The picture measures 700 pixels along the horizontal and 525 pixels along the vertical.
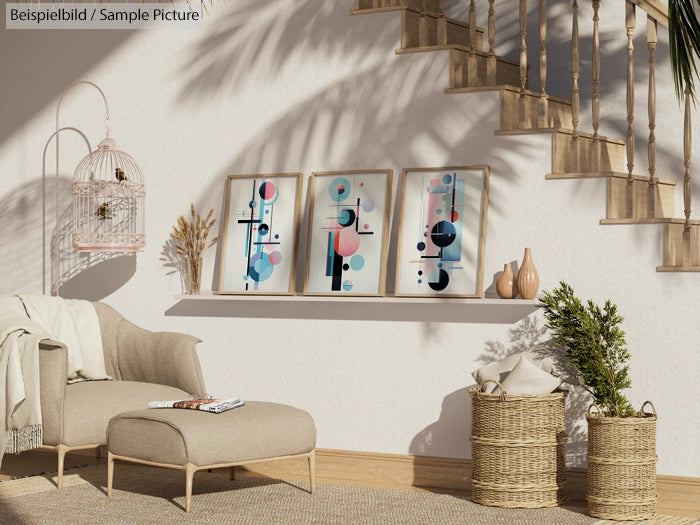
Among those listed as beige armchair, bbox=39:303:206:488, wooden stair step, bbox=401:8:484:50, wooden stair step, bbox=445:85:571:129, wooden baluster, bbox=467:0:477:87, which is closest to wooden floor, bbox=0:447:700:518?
beige armchair, bbox=39:303:206:488

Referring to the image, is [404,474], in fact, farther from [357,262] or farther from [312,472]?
[357,262]

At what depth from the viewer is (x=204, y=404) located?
4574 mm

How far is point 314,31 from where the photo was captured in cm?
544

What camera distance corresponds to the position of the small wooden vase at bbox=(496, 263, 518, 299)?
475cm

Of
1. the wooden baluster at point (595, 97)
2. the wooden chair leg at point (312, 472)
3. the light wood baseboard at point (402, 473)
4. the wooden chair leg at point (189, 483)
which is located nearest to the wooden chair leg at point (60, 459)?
the wooden chair leg at point (189, 483)

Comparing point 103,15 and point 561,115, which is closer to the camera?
point 561,115

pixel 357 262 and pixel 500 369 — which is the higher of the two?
pixel 357 262

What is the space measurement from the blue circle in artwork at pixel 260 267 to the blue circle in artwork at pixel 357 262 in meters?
0.44

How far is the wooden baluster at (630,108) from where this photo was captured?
4582 mm

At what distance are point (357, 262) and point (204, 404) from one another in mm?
1070

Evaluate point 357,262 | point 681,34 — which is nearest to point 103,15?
point 357,262

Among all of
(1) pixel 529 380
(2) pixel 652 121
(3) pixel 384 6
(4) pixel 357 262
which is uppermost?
(3) pixel 384 6

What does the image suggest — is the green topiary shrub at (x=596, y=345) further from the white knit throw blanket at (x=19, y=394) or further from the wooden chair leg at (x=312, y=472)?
the white knit throw blanket at (x=19, y=394)

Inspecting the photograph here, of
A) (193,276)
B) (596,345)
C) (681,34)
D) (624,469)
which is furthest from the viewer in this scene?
(193,276)
